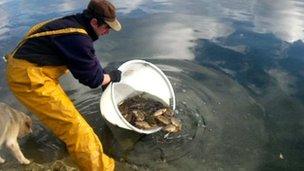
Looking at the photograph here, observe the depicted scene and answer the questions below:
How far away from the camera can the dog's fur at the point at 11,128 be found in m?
5.30

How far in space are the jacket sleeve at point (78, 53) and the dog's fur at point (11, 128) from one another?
1.23 meters

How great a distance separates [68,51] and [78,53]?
12 cm

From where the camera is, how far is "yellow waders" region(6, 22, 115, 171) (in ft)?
15.7

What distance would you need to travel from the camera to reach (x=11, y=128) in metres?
5.48

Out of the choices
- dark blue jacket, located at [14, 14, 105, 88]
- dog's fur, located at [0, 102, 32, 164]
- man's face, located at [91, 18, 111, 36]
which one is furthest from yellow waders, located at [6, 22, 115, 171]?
dog's fur, located at [0, 102, 32, 164]

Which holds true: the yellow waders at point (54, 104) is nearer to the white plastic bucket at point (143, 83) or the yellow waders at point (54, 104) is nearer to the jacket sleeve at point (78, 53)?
the jacket sleeve at point (78, 53)

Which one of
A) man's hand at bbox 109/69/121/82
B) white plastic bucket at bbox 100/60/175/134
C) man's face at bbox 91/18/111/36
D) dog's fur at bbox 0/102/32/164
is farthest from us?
white plastic bucket at bbox 100/60/175/134

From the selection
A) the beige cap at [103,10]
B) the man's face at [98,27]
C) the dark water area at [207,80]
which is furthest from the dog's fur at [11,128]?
the beige cap at [103,10]

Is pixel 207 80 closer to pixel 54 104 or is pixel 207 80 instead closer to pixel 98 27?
pixel 98 27

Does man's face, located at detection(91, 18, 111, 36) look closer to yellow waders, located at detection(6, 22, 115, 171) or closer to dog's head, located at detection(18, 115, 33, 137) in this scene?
yellow waders, located at detection(6, 22, 115, 171)

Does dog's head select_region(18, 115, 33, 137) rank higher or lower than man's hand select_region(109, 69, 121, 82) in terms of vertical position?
lower

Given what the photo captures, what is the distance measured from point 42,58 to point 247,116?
3458 mm

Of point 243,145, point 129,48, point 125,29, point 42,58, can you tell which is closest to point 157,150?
point 243,145

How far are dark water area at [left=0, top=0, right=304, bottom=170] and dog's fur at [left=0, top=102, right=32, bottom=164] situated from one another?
22 centimetres
